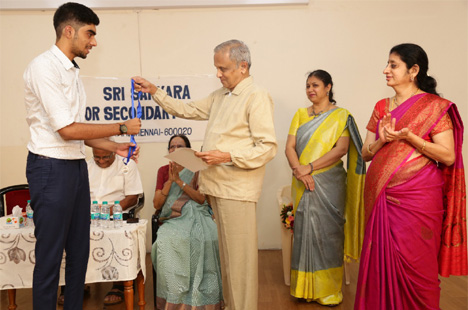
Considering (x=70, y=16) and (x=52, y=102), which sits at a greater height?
(x=70, y=16)

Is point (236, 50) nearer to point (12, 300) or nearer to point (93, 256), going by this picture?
point (93, 256)

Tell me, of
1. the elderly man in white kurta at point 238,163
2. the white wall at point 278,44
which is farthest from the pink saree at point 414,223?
the white wall at point 278,44

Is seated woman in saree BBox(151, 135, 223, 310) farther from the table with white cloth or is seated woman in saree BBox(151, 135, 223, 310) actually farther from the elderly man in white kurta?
the elderly man in white kurta

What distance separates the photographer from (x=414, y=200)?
2.55 metres

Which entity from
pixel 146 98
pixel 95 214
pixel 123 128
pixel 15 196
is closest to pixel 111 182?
pixel 95 214

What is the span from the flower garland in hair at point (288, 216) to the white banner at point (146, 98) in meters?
1.35

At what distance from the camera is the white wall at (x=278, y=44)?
460 centimetres

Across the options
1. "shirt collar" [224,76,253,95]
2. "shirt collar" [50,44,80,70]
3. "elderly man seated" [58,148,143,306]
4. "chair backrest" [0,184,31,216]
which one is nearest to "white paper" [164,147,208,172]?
"shirt collar" [224,76,253,95]

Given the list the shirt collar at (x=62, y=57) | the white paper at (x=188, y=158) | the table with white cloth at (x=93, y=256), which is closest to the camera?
the shirt collar at (x=62, y=57)

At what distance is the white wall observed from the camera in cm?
460

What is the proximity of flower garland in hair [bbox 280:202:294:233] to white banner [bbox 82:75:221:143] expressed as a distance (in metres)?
1.35

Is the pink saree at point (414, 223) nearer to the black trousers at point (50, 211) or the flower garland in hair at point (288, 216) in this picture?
the flower garland in hair at point (288, 216)

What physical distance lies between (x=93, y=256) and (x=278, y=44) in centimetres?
286

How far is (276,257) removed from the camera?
15.0 feet
